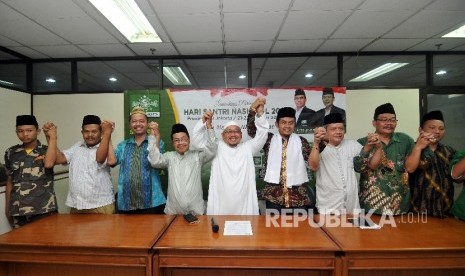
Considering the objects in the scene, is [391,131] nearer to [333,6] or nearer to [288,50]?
[333,6]

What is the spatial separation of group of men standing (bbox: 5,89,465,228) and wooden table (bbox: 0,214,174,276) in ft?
1.69

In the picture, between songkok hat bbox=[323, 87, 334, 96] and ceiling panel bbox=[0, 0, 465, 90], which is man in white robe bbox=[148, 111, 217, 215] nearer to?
ceiling panel bbox=[0, 0, 465, 90]

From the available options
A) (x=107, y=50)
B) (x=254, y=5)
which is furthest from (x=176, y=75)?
(x=254, y=5)

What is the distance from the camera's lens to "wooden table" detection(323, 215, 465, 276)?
1383 mm

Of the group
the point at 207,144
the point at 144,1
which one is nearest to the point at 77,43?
the point at 144,1

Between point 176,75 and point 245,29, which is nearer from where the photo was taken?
point 245,29

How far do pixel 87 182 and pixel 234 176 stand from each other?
1.26 metres

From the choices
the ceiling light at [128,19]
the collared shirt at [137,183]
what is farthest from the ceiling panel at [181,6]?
the collared shirt at [137,183]

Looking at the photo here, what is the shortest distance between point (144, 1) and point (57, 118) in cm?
247

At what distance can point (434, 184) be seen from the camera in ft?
6.61

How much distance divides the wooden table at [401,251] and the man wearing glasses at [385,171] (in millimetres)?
374

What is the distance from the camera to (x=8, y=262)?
1604mm

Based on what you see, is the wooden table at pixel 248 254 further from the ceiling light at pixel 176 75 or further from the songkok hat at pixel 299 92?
the ceiling light at pixel 176 75

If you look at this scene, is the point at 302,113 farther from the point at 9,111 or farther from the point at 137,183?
the point at 9,111
